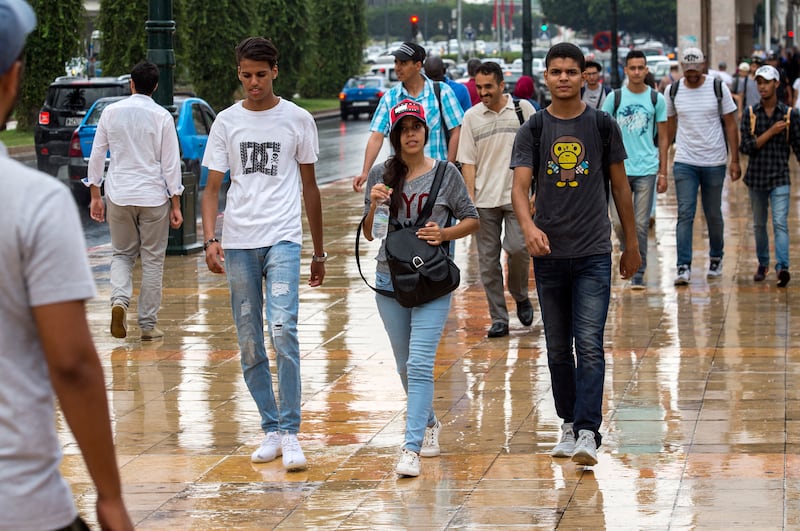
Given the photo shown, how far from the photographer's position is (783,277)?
1141 cm

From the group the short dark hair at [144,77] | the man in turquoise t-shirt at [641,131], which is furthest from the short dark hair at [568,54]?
the man in turquoise t-shirt at [641,131]

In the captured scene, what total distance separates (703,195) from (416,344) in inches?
249

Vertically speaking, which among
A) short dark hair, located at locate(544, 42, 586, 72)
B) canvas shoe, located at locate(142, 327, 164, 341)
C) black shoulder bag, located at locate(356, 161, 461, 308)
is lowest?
canvas shoe, located at locate(142, 327, 164, 341)

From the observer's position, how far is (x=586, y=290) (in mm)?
6461

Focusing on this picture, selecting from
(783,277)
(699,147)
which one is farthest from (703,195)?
(783,277)

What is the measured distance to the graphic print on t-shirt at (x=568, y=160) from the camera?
6.48 m

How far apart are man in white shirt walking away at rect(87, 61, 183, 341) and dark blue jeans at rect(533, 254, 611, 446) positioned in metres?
3.93

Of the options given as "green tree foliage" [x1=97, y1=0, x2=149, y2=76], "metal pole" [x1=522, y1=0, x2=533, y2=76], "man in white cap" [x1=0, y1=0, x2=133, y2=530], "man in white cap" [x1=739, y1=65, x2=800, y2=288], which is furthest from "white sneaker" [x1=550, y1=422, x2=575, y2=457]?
"green tree foliage" [x1=97, y1=0, x2=149, y2=76]

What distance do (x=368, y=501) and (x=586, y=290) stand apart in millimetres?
1399

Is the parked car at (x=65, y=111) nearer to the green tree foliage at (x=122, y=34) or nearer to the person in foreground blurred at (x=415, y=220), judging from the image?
the green tree foliage at (x=122, y=34)

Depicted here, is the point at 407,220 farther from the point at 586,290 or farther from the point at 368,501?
the point at 368,501

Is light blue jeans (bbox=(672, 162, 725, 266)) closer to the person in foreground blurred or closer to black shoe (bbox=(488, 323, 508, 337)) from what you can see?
black shoe (bbox=(488, 323, 508, 337))

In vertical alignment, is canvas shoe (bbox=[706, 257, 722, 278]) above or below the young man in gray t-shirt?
below

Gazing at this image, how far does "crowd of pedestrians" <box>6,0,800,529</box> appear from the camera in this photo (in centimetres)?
275
